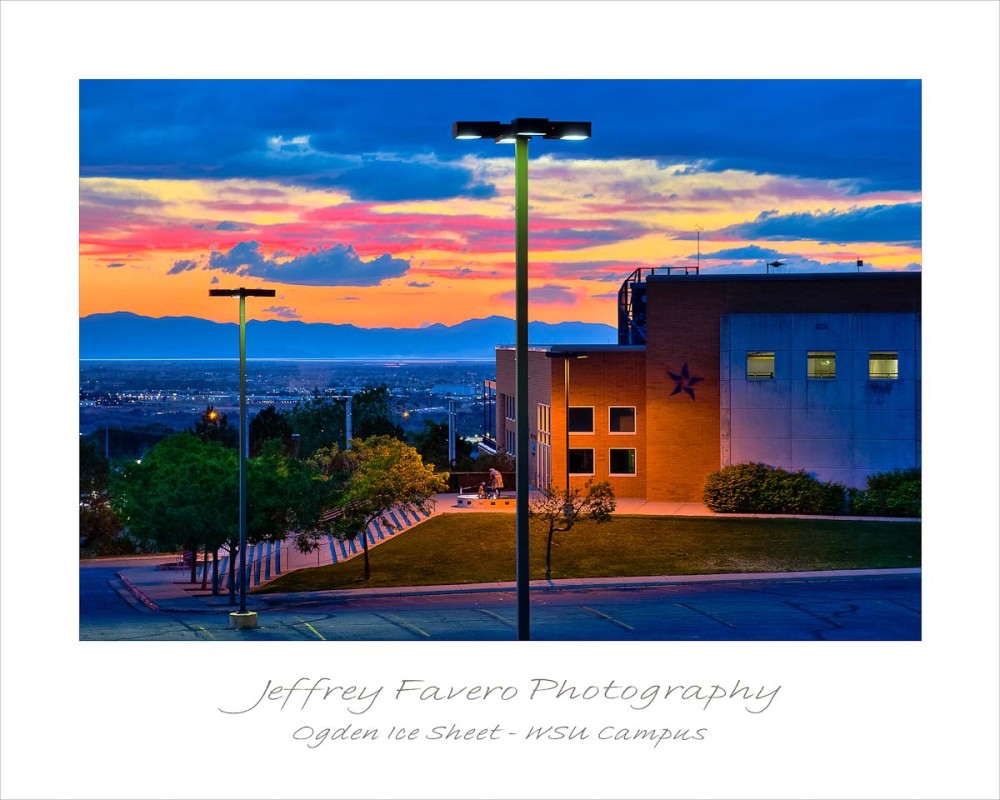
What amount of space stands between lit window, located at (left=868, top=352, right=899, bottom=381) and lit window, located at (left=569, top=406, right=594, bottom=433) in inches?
437

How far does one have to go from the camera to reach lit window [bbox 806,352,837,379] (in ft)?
173

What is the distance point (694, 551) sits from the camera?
42812 mm

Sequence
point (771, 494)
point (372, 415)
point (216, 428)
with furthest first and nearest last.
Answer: point (216, 428)
point (372, 415)
point (771, 494)

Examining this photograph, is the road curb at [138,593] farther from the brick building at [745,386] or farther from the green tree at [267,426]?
the green tree at [267,426]

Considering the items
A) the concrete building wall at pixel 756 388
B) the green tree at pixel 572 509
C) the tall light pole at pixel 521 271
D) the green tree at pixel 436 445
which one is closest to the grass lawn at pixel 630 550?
the green tree at pixel 572 509

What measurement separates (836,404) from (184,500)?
88.5 feet

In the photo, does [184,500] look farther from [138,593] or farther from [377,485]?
[377,485]

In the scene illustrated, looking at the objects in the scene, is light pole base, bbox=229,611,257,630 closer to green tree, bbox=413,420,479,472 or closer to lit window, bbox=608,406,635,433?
lit window, bbox=608,406,635,433

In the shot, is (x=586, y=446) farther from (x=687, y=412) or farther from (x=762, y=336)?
(x=762, y=336)

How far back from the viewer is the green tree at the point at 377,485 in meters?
40.4

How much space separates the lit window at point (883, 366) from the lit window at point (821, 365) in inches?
56.0

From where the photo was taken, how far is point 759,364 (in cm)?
5338

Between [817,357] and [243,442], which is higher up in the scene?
[817,357]

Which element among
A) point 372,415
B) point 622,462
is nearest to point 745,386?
point 622,462
